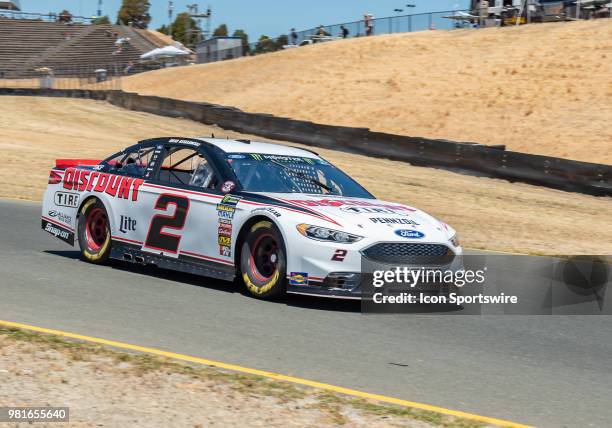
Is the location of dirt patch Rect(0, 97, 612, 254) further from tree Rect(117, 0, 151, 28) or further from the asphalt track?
tree Rect(117, 0, 151, 28)

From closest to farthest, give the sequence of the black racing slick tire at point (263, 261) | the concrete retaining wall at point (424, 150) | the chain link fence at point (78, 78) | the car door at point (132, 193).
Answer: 1. the black racing slick tire at point (263, 261)
2. the car door at point (132, 193)
3. the concrete retaining wall at point (424, 150)
4. the chain link fence at point (78, 78)

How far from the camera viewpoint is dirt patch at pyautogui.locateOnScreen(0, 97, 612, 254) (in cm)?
1512

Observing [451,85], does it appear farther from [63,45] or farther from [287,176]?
[63,45]

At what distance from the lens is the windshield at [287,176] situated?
353 inches

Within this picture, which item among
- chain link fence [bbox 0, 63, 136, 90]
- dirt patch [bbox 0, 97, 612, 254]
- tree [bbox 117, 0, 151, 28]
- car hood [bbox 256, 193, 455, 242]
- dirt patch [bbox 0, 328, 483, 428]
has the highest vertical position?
tree [bbox 117, 0, 151, 28]

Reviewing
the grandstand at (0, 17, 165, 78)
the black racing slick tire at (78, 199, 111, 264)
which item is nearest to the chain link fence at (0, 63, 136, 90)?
the grandstand at (0, 17, 165, 78)

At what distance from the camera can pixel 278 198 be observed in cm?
852

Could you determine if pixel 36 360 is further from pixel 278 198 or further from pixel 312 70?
pixel 312 70

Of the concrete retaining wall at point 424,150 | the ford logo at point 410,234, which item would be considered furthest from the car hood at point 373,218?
the concrete retaining wall at point 424,150

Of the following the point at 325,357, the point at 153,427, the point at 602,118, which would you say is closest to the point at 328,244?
the point at 325,357

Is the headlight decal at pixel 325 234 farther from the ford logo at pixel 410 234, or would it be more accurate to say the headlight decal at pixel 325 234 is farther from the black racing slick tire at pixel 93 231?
the black racing slick tire at pixel 93 231

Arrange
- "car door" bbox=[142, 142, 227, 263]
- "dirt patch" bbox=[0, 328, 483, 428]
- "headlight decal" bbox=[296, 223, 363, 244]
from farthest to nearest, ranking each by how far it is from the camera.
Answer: "car door" bbox=[142, 142, 227, 263] → "headlight decal" bbox=[296, 223, 363, 244] → "dirt patch" bbox=[0, 328, 483, 428]

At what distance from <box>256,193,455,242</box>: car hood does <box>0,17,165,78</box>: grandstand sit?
2543 inches

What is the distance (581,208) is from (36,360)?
14446mm
